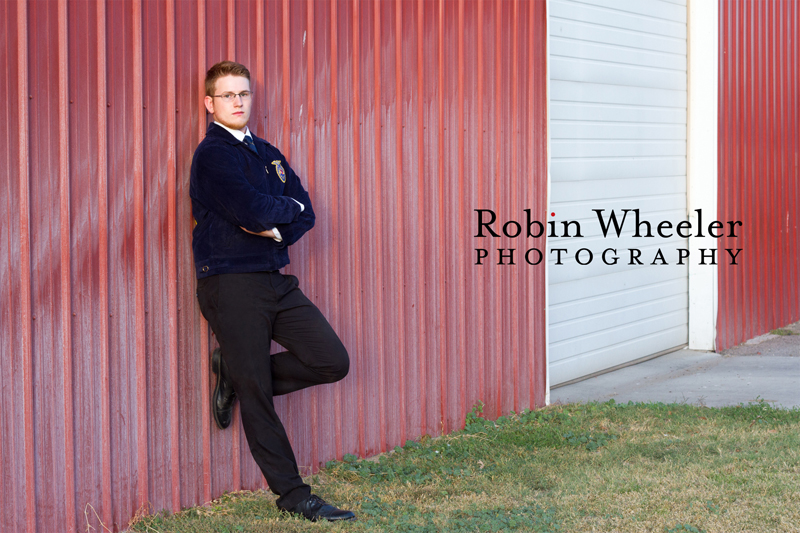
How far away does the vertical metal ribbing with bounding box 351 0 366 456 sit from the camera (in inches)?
209

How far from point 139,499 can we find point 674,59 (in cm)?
662

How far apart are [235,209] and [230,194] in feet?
0.23

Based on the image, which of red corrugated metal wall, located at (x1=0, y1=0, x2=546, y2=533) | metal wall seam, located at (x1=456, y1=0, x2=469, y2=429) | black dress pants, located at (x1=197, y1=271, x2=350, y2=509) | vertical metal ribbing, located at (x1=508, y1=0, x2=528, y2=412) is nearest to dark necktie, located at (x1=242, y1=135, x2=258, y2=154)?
red corrugated metal wall, located at (x1=0, y1=0, x2=546, y2=533)

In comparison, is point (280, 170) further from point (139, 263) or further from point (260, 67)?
point (139, 263)

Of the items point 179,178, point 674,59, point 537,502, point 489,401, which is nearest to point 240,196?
point 179,178

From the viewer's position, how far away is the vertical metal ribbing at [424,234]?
18.7ft

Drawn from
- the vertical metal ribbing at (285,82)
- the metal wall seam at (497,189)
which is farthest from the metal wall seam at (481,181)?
the vertical metal ribbing at (285,82)

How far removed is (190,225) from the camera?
14.7 ft

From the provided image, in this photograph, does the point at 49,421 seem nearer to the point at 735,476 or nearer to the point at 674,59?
the point at 735,476

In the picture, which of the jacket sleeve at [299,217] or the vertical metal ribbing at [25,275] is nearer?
the vertical metal ribbing at [25,275]

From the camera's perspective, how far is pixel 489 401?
20.6 feet

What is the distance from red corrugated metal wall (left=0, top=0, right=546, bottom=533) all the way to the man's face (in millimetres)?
139

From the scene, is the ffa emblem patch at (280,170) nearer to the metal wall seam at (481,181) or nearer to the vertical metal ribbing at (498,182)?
the metal wall seam at (481,181)

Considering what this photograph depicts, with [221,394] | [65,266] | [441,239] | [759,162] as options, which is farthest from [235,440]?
[759,162]
